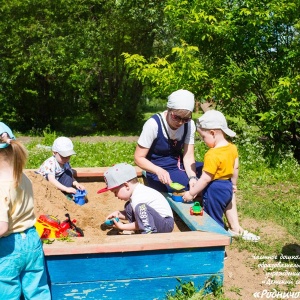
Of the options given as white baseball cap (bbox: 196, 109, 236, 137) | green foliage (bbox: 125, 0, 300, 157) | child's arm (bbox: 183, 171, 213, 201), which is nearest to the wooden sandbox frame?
child's arm (bbox: 183, 171, 213, 201)

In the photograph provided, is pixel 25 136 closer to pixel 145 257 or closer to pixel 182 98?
pixel 182 98

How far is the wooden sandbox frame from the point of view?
2787 mm

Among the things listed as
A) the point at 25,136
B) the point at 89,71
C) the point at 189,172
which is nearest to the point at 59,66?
the point at 89,71

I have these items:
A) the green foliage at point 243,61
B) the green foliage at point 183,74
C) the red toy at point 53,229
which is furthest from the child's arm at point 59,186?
the green foliage at point 183,74

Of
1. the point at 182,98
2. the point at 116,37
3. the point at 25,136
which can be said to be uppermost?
the point at 116,37

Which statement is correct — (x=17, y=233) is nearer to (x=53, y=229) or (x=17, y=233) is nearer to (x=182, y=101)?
(x=53, y=229)

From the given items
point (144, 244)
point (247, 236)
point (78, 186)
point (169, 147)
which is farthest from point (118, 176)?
point (78, 186)

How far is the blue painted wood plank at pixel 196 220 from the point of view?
3.18 meters

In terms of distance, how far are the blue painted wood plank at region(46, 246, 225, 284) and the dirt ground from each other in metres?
0.39

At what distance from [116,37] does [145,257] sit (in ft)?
33.7

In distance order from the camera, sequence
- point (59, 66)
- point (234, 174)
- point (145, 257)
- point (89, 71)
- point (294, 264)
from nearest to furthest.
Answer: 1. point (145, 257)
2. point (294, 264)
3. point (234, 174)
4. point (59, 66)
5. point (89, 71)

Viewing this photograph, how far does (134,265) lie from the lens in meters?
2.88

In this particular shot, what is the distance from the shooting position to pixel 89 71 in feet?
41.5

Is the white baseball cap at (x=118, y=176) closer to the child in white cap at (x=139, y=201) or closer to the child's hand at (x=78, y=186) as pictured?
the child in white cap at (x=139, y=201)
